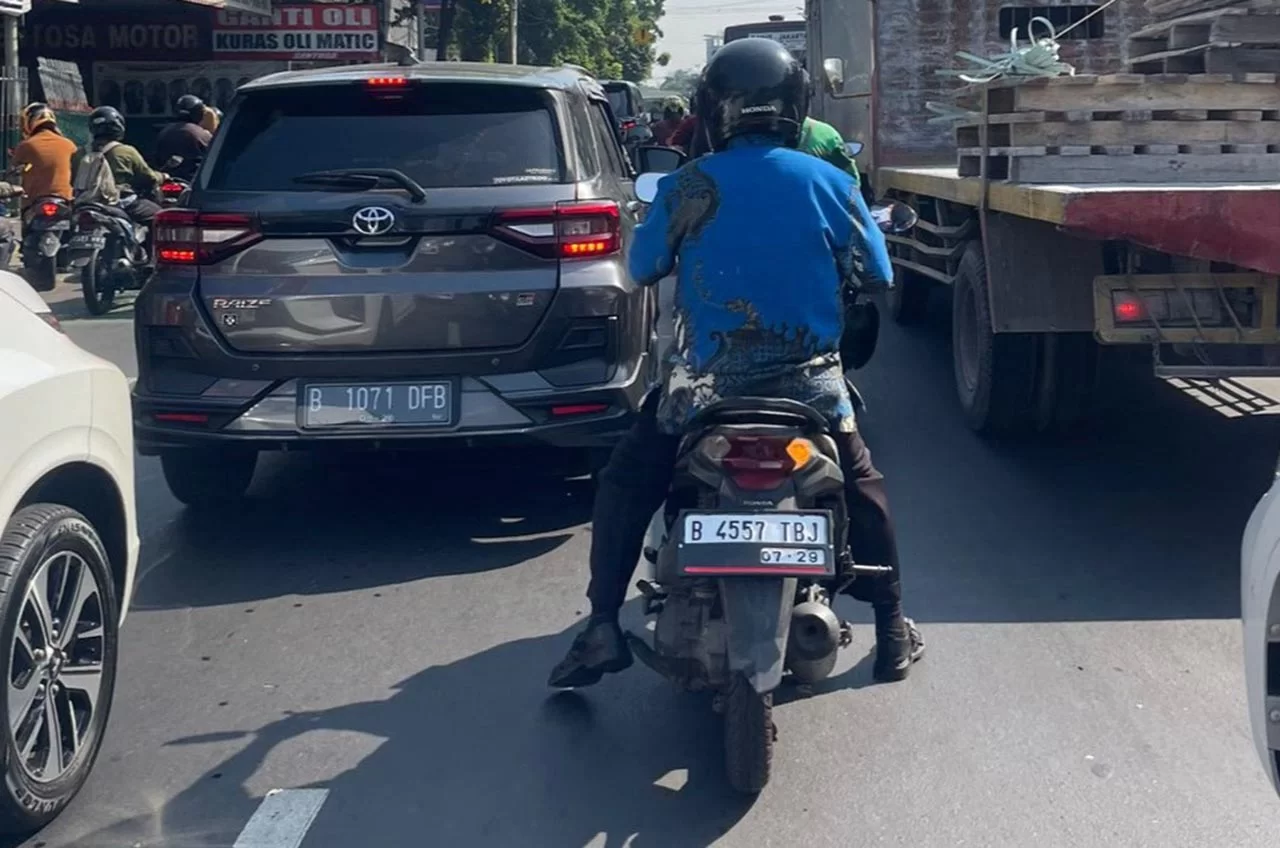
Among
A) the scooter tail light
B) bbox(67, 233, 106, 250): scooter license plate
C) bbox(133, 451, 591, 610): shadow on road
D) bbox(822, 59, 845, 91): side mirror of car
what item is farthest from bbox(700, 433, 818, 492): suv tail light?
bbox(67, 233, 106, 250): scooter license plate

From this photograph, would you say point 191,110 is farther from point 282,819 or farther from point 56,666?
point 282,819

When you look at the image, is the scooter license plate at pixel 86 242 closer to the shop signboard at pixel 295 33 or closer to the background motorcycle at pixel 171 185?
the background motorcycle at pixel 171 185

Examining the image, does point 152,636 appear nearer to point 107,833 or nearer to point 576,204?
point 107,833

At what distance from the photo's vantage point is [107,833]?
3.93m

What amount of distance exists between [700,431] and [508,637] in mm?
1463

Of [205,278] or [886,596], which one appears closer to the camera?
[886,596]

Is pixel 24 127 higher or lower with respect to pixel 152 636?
higher

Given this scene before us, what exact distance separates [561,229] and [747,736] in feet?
8.22

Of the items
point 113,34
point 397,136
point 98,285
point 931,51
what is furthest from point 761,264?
point 113,34

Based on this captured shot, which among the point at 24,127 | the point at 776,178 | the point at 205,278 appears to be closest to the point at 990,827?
the point at 776,178

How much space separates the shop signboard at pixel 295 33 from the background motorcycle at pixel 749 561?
23.2m

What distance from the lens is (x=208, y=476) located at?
22.3 feet

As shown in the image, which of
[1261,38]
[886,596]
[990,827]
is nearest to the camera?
[990,827]

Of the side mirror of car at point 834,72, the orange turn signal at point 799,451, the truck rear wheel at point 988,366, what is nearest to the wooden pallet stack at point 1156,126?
the truck rear wheel at point 988,366
